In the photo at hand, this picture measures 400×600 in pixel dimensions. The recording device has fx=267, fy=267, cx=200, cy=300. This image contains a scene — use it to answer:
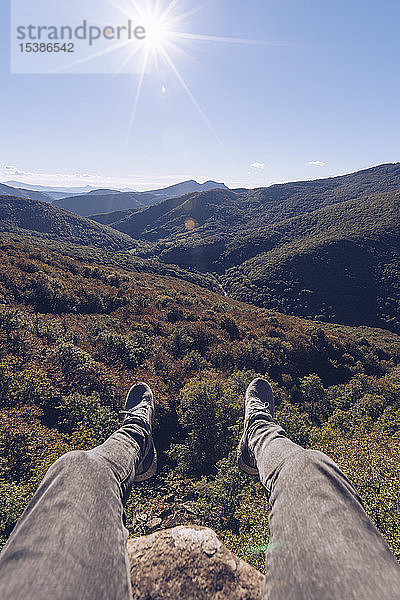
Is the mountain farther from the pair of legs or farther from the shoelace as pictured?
the pair of legs

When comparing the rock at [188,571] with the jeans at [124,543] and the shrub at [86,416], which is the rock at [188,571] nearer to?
the jeans at [124,543]

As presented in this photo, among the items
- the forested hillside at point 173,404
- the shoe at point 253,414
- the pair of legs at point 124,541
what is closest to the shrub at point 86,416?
the forested hillside at point 173,404

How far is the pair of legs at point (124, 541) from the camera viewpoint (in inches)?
47.6

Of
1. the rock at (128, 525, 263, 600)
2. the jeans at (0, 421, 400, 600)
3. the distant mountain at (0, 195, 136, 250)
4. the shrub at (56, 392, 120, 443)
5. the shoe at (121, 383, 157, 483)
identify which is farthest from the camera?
the distant mountain at (0, 195, 136, 250)

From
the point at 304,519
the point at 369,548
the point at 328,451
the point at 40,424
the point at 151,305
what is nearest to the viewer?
the point at 369,548

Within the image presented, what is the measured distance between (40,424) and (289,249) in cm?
10388

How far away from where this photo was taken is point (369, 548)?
1438mm

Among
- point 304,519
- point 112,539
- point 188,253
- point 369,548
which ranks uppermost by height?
point 369,548

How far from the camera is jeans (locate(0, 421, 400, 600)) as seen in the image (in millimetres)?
1207

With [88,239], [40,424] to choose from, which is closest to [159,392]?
[40,424]

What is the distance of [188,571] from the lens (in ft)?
7.66

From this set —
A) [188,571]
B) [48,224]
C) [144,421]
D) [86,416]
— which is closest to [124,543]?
[188,571]

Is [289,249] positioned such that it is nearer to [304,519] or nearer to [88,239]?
[88,239]

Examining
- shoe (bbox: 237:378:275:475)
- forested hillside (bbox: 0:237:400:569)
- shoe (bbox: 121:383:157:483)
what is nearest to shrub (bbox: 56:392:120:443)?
forested hillside (bbox: 0:237:400:569)
